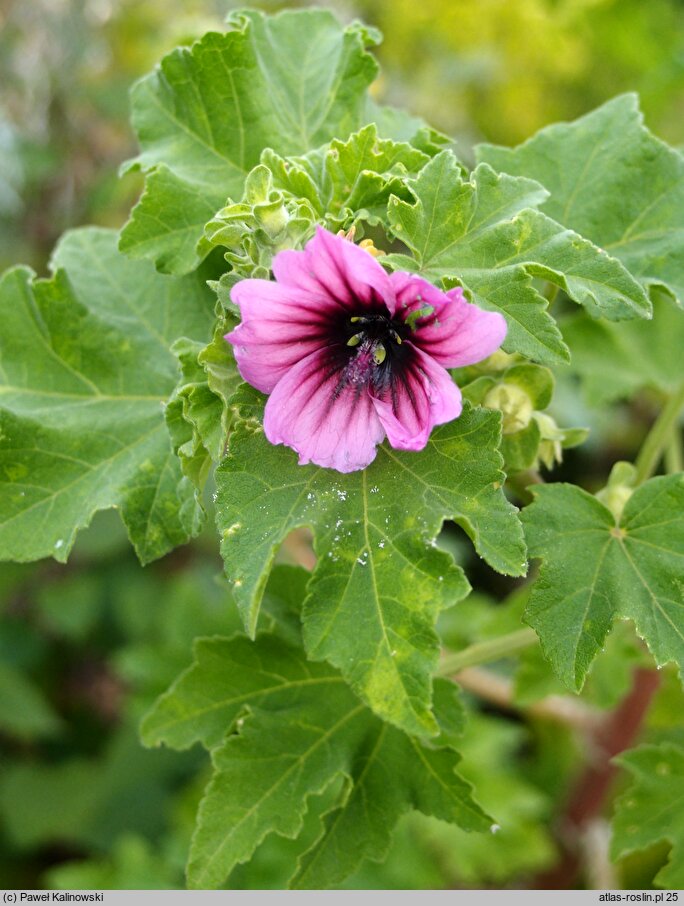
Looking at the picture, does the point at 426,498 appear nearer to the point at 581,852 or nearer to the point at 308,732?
the point at 308,732

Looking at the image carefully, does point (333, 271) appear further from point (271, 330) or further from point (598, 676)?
point (598, 676)

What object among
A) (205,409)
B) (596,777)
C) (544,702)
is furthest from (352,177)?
(596,777)

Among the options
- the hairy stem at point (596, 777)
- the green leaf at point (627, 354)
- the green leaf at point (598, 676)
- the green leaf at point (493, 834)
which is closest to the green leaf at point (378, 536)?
the green leaf at point (598, 676)

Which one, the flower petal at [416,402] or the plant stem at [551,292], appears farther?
the plant stem at [551,292]

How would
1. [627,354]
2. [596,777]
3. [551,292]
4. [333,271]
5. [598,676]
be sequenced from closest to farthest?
[333,271] < [551,292] < [598,676] < [627,354] < [596,777]

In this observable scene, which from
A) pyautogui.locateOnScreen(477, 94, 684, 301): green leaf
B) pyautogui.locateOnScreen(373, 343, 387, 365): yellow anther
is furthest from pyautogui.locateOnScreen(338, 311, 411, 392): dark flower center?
pyautogui.locateOnScreen(477, 94, 684, 301): green leaf

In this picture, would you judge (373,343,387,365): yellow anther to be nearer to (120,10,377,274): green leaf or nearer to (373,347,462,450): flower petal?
(373,347,462,450): flower petal

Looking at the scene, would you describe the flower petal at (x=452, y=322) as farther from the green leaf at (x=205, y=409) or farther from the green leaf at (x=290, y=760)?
the green leaf at (x=290, y=760)
